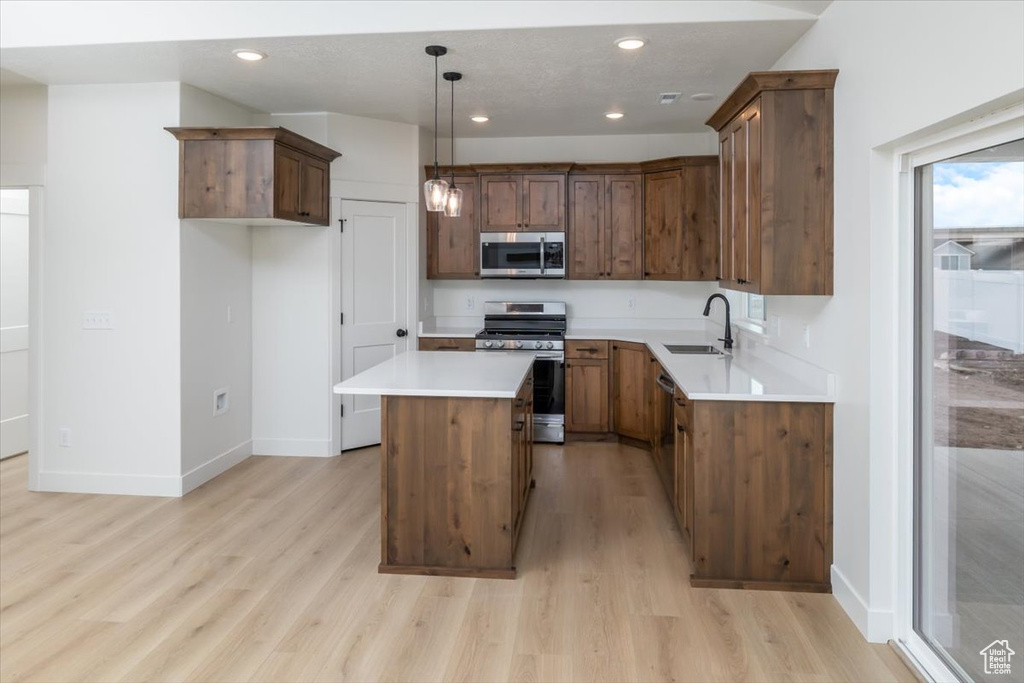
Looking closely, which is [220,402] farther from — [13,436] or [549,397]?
[549,397]

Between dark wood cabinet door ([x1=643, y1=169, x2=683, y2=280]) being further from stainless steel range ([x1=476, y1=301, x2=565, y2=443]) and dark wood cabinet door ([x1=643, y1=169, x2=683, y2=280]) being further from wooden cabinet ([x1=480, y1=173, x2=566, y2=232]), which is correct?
stainless steel range ([x1=476, y1=301, x2=565, y2=443])

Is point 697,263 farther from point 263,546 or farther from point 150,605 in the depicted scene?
point 150,605

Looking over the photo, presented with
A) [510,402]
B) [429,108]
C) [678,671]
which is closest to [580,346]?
[429,108]

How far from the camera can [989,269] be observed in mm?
1950

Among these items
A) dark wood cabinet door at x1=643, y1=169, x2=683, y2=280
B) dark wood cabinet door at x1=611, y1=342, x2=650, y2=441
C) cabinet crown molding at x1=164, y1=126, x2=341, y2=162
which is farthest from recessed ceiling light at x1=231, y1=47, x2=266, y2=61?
dark wood cabinet door at x1=611, y1=342, x2=650, y2=441

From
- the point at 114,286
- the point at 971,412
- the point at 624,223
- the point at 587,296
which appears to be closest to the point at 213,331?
the point at 114,286

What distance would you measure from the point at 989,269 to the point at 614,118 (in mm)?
3631

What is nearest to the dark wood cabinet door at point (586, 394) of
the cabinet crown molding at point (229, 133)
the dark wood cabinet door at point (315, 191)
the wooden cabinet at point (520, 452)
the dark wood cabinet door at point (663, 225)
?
the dark wood cabinet door at point (663, 225)

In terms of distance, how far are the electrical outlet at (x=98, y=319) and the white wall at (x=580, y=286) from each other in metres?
2.35

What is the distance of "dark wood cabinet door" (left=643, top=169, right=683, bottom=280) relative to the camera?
548 cm

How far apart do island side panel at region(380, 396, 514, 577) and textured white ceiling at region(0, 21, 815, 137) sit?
1893 millimetres

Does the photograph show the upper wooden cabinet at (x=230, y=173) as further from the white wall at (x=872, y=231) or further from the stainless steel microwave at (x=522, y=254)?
the white wall at (x=872, y=231)

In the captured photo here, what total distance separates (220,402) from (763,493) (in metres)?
3.63

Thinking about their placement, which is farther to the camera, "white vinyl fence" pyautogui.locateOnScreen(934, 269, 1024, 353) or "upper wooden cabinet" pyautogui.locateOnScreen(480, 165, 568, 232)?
"upper wooden cabinet" pyautogui.locateOnScreen(480, 165, 568, 232)
